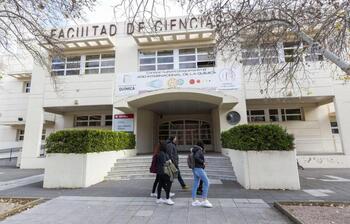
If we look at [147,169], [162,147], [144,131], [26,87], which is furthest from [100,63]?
[162,147]

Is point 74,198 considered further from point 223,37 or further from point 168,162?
point 223,37

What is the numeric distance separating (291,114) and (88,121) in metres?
15.4

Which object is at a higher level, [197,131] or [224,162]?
[197,131]

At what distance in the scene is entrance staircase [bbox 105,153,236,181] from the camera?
9.21 m

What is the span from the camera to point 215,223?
13.8 ft

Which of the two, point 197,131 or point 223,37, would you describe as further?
point 197,131

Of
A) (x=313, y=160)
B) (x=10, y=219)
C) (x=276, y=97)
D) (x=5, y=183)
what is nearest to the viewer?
(x=10, y=219)

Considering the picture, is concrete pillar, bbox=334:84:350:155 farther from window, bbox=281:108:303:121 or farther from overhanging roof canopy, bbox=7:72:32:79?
overhanging roof canopy, bbox=7:72:32:79

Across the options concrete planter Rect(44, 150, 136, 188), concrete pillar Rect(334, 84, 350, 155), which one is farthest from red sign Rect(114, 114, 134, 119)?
concrete pillar Rect(334, 84, 350, 155)

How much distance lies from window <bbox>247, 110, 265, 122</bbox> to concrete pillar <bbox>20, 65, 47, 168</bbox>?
14.7 metres

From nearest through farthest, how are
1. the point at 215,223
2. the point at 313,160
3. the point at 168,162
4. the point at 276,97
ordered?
the point at 215,223, the point at 168,162, the point at 313,160, the point at 276,97

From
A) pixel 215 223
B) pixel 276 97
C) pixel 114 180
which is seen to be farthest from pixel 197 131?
pixel 215 223

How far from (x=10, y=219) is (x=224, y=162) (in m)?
8.12

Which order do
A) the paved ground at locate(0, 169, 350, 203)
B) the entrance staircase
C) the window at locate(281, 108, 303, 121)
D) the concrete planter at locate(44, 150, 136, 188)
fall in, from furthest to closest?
1. the window at locate(281, 108, 303, 121)
2. the entrance staircase
3. the concrete planter at locate(44, 150, 136, 188)
4. the paved ground at locate(0, 169, 350, 203)
